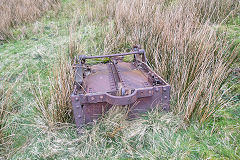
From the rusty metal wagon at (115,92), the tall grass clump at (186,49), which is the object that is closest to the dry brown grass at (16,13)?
the tall grass clump at (186,49)

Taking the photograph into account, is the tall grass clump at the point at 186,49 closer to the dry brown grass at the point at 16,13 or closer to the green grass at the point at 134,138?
the green grass at the point at 134,138

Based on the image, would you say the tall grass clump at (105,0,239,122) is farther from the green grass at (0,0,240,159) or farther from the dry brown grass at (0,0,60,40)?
the dry brown grass at (0,0,60,40)

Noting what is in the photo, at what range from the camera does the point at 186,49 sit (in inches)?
98.6

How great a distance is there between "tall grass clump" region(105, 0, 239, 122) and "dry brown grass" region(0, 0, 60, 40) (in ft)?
11.6

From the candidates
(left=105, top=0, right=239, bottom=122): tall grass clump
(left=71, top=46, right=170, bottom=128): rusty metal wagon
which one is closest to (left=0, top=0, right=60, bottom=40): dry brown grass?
(left=105, top=0, right=239, bottom=122): tall grass clump

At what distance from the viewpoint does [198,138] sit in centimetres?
178

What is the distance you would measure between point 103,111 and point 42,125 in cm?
74

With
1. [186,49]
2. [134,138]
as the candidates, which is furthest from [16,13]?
[134,138]

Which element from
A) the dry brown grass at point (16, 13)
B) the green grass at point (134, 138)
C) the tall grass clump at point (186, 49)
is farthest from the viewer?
the dry brown grass at point (16, 13)

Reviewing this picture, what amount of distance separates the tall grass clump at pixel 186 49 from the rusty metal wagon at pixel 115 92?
0.33 meters

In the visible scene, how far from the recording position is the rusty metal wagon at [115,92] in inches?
66.1

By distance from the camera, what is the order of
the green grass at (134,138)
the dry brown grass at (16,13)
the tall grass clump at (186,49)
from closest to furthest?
the green grass at (134,138) → the tall grass clump at (186,49) → the dry brown grass at (16,13)

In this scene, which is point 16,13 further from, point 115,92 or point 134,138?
point 134,138

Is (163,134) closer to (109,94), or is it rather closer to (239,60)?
(109,94)
